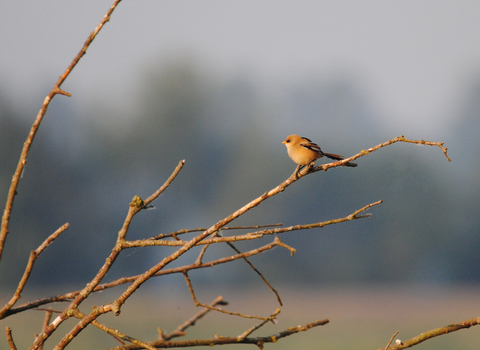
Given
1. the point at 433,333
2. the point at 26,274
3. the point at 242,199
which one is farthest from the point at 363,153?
the point at 242,199

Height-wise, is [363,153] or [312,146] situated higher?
[312,146]

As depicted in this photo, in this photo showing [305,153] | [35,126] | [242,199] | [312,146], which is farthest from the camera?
[242,199]

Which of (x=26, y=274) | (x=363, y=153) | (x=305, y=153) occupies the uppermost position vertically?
(x=305, y=153)

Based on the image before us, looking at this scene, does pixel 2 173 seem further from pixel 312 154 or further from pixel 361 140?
pixel 312 154

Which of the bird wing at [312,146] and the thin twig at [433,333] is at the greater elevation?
the bird wing at [312,146]

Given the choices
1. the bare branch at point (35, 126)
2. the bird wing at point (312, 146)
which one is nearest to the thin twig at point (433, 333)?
the bare branch at point (35, 126)

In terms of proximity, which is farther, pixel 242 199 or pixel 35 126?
pixel 242 199

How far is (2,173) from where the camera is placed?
91.4ft

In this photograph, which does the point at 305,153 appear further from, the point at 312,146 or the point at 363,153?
the point at 363,153

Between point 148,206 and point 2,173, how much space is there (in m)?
29.5

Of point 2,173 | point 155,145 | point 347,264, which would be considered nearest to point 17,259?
point 2,173

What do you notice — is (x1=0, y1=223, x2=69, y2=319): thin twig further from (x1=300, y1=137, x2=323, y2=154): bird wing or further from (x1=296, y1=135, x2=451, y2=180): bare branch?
(x1=300, y1=137, x2=323, y2=154): bird wing

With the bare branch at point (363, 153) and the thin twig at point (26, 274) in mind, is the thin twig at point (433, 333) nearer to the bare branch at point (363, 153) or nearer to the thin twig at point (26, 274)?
the bare branch at point (363, 153)

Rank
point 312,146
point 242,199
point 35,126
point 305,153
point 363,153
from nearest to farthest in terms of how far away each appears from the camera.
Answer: point 35,126 < point 363,153 < point 305,153 < point 312,146 < point 242,199
